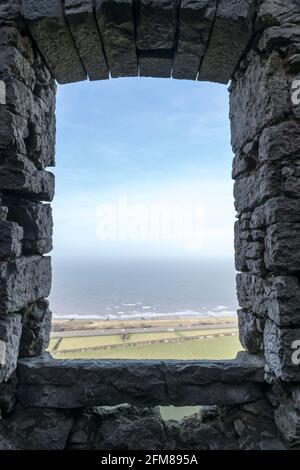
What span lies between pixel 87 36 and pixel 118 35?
0.70 feet

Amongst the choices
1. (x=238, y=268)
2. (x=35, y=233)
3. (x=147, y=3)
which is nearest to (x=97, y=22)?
(x=147, y=3)

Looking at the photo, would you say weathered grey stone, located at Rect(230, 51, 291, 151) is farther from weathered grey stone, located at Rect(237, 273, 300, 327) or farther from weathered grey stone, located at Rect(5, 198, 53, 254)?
weathered grey stone, located at Rect(5, 198, 53, 254)

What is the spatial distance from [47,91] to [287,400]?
109 inches

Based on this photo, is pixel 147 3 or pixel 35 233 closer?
pixel 147 3

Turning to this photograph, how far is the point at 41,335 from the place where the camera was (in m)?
2.32

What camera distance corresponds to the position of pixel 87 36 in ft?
7.23

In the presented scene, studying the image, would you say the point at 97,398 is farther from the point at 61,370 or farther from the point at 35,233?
the point at 35,233

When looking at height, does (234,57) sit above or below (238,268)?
above

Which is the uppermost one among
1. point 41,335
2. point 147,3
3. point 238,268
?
point 147,3

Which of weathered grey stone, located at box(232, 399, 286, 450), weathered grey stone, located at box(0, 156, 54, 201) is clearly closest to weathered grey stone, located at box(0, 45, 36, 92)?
weathered grey stone, located at box(0, 156, 54, 201)

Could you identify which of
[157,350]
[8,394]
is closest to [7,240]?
[8,394]

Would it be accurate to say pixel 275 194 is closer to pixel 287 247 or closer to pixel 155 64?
pixel 287 247
